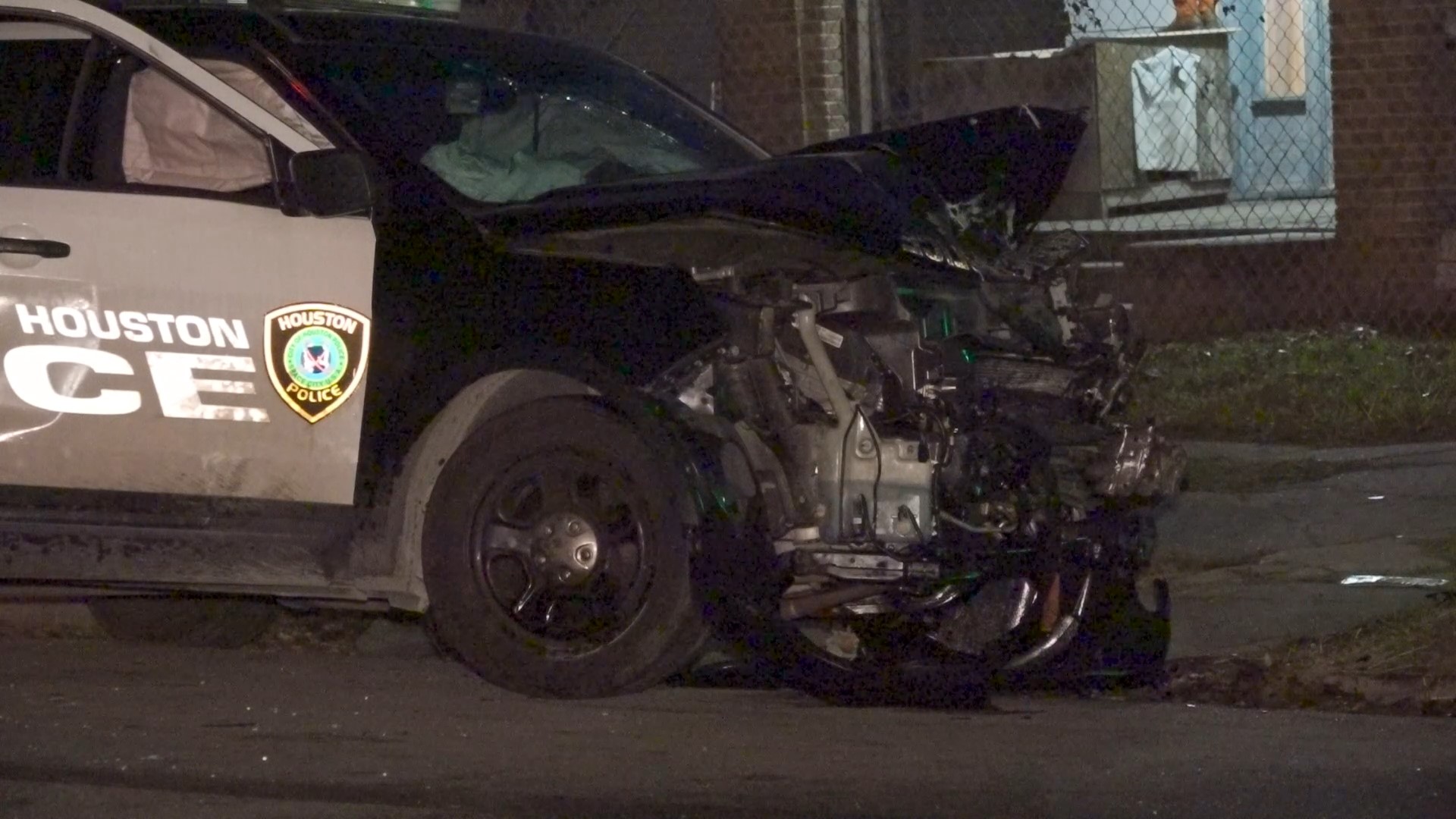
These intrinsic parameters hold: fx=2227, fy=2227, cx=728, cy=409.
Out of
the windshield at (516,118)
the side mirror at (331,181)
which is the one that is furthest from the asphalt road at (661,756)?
the windshield at (516,118)

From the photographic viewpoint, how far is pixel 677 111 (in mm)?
6914

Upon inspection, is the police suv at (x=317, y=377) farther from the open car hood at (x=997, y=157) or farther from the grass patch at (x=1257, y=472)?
the grass patch at (x=1257, y=472)

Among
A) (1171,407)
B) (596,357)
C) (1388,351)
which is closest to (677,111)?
(596,357)

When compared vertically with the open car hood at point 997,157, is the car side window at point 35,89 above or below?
above

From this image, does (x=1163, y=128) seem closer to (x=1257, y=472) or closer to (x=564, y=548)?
(x=1257, y=472)

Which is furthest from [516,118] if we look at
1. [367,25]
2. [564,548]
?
[564,548]

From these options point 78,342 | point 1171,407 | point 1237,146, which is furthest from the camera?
point 1237,146

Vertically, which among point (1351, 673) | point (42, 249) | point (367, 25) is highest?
point (367, 25)

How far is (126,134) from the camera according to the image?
589cm

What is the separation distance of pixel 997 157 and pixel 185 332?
236cm

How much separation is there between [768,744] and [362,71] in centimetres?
218

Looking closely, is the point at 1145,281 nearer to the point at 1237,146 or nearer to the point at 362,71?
the point at 1237,146

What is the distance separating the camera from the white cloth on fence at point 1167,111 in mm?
12867

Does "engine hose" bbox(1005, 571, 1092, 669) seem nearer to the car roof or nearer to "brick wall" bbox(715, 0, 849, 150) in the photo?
the car roof
